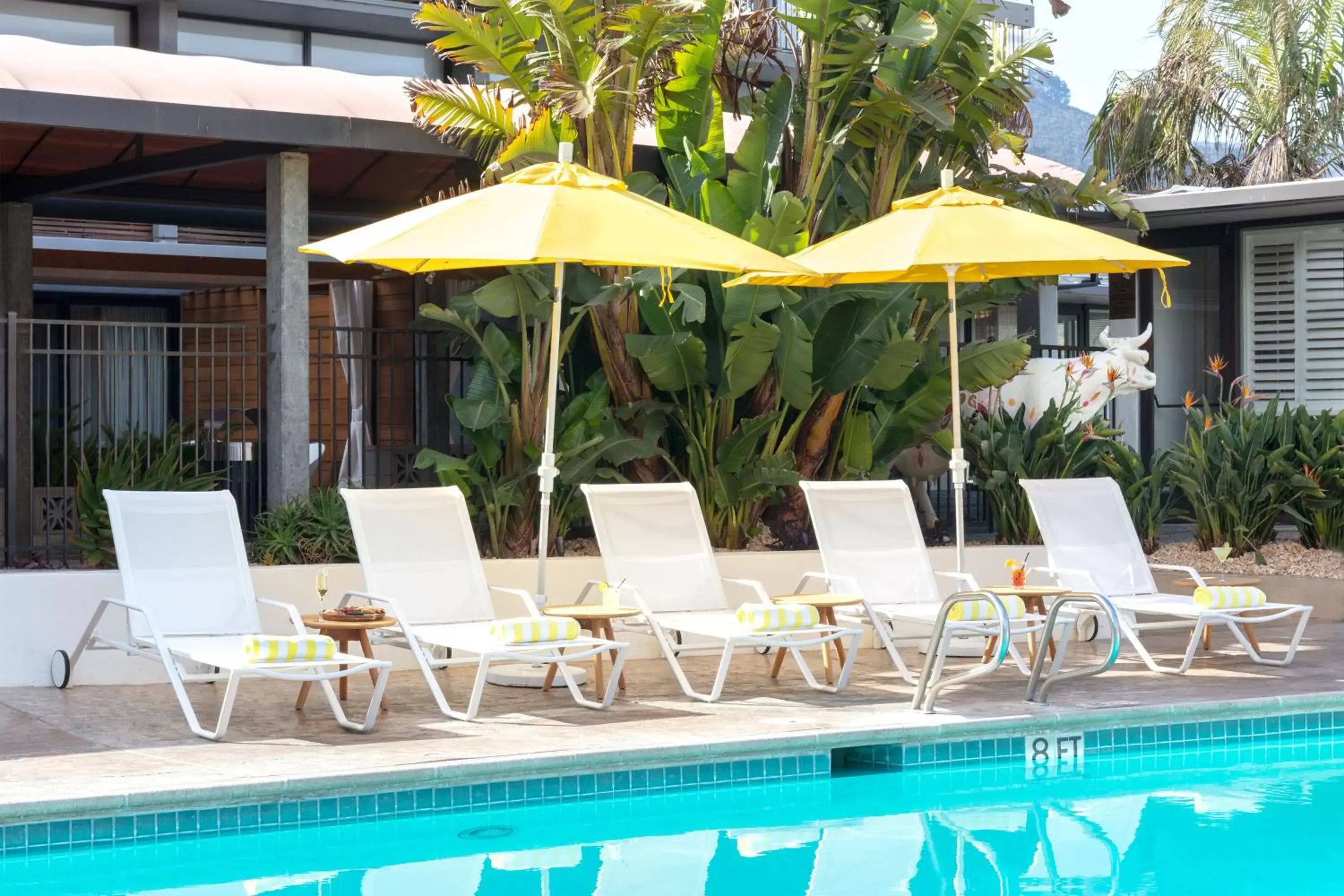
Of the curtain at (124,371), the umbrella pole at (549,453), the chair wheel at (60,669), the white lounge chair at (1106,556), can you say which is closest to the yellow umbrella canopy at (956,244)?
the umbrella pole at (549,453)

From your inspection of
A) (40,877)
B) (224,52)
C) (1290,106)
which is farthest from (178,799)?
(1290,106)

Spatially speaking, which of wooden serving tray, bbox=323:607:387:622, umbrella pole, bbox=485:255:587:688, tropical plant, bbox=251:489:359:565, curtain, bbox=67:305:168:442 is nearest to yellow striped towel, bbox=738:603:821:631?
umbrella pole, bbox=485:255:587:688

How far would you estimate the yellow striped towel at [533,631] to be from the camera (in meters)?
7.75

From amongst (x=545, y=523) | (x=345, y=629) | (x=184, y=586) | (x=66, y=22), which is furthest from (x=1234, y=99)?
(x=184, y=586)

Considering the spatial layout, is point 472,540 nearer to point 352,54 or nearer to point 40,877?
point 40,877

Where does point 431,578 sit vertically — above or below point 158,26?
below

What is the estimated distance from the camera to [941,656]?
7918 mm

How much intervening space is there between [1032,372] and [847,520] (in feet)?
12.1

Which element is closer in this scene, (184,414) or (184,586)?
(184,586)

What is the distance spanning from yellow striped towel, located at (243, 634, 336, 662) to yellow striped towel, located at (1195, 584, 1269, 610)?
486 cm

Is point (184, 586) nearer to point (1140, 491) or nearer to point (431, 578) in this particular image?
point (431, 578)

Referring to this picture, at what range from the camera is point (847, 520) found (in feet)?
32.4

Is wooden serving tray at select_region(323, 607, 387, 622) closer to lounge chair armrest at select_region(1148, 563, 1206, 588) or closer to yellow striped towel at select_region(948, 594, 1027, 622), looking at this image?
yellow striped towel at select_region(948, 594, 1027, 622)

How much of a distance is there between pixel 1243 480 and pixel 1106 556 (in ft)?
9.07
